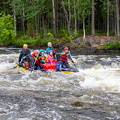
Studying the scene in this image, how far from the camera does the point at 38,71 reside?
11.0 m

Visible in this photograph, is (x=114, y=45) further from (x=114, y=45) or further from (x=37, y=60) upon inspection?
(x=37, y=60)

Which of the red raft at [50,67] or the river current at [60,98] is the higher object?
the red raft at [50,67]

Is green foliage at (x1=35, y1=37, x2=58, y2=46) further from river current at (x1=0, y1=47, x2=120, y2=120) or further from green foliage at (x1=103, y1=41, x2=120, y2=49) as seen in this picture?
river current at (x1=0, y1=47, x2=120, y2=120)

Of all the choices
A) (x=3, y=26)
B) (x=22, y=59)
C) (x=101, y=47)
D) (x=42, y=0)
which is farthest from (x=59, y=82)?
(x=3, y=26)

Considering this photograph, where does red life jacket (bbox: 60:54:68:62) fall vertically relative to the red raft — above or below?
above

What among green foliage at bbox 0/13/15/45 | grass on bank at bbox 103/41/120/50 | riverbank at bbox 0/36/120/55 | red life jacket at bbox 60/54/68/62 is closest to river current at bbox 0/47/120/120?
red life jacket at bbox 60/54/68/62

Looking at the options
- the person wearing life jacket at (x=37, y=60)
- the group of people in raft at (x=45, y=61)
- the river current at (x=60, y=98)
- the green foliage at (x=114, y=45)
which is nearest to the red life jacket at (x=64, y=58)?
the group of people in raft at (x=45, y=61)

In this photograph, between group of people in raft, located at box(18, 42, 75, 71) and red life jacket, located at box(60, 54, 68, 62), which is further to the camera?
red life jacket, located at box(60, 54, 68, 62)

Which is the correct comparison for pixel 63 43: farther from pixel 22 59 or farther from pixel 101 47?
pixel 22 59

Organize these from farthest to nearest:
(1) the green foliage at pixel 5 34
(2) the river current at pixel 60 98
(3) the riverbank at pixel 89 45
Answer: (1) the green foliage at pixel 5 34 → (3) the riverbank at pixel 89 45 → (2) the river current at pixel 60 98

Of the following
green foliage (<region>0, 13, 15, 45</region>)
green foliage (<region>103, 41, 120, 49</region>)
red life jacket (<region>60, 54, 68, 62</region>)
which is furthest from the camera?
green foliage (<region>0, 13, 15, 45</region>)

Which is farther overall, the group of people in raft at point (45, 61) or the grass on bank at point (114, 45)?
the grass on bank at point (114, 45)

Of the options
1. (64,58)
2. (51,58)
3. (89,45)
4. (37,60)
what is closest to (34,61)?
(37,60)

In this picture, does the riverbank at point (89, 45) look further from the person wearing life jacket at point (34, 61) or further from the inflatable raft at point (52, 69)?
the inflatable raft at point (52, 69)
